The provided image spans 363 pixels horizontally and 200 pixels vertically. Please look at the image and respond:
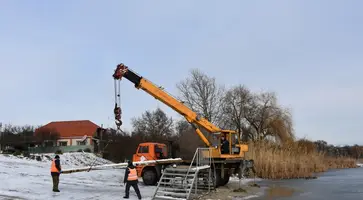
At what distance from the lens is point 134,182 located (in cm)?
1479

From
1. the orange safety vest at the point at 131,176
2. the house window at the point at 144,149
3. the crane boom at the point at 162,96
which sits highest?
the crane boom at the point at 162,96

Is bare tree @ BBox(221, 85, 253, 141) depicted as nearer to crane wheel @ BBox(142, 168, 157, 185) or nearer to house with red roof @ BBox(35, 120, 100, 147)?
house with red roof @ BBox(35, 120, 100, 147)

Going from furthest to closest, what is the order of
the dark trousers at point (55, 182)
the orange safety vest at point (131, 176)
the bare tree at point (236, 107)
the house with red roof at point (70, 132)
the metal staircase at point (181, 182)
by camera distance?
the house with red roof at point (70, 132) → the bare tree at point (236, 107) → the dark trousers at point (55, 182) → the metal staircase at point (181, 182) → the orange safety vest at point (131, 176)

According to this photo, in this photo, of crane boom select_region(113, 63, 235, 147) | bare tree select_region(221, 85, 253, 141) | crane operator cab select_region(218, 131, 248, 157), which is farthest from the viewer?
bare tree select_region(221, 85, 253, 141)

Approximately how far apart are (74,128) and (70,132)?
1227 mm

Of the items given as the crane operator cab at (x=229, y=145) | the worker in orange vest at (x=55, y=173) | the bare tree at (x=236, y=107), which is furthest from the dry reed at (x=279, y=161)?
the bare tree at (x=236, y=107)

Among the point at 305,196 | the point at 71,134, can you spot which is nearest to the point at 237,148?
the point at 305,196

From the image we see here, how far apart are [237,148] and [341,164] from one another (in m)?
39.8

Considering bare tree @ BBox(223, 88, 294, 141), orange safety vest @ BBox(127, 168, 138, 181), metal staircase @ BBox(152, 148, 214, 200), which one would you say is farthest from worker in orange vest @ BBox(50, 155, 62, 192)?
bare tree @ BBox(223, 88, 294, 141)

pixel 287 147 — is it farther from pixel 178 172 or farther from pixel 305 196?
pixel 178 172

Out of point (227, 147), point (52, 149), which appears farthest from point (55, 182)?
point (52, 149)

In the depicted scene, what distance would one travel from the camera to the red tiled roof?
7288 centimetres

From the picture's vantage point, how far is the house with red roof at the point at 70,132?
226 ft

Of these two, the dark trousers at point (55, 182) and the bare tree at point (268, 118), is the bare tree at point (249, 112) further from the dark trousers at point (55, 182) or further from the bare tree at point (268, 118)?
the dark trousers at point (55, 182)
